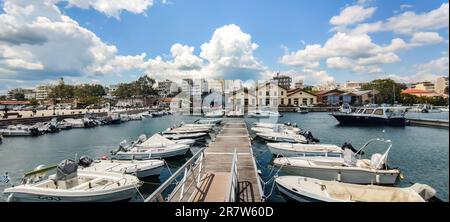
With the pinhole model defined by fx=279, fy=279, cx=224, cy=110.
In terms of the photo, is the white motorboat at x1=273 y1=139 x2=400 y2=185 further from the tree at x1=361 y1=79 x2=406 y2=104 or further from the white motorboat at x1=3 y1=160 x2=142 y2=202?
the tree at x1=361 y1=79 x2=406 y2=104

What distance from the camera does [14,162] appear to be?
2344 centimetres

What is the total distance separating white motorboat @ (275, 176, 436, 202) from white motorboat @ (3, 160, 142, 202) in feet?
21.9

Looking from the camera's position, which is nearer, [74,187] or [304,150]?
[74,187]

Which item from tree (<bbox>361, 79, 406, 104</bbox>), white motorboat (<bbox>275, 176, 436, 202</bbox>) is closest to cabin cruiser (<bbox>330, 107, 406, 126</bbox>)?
white motorboat (<bbox>275, 176, 436, 202</bbox>)

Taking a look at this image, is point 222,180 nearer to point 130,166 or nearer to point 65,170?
point 65,170

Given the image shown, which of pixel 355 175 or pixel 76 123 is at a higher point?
pixel 76 123

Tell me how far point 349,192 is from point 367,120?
147 feet

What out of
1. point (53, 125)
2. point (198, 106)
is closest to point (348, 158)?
point (53, 125)

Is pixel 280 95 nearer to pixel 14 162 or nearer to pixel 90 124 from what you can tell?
pixel 90 124

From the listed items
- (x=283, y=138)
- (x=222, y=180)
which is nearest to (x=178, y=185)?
(x=222, y=180)

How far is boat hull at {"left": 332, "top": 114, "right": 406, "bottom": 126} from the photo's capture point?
48053mm

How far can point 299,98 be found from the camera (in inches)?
3976

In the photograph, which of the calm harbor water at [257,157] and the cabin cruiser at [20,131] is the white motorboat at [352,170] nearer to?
the calm harbor water at [257,157]
